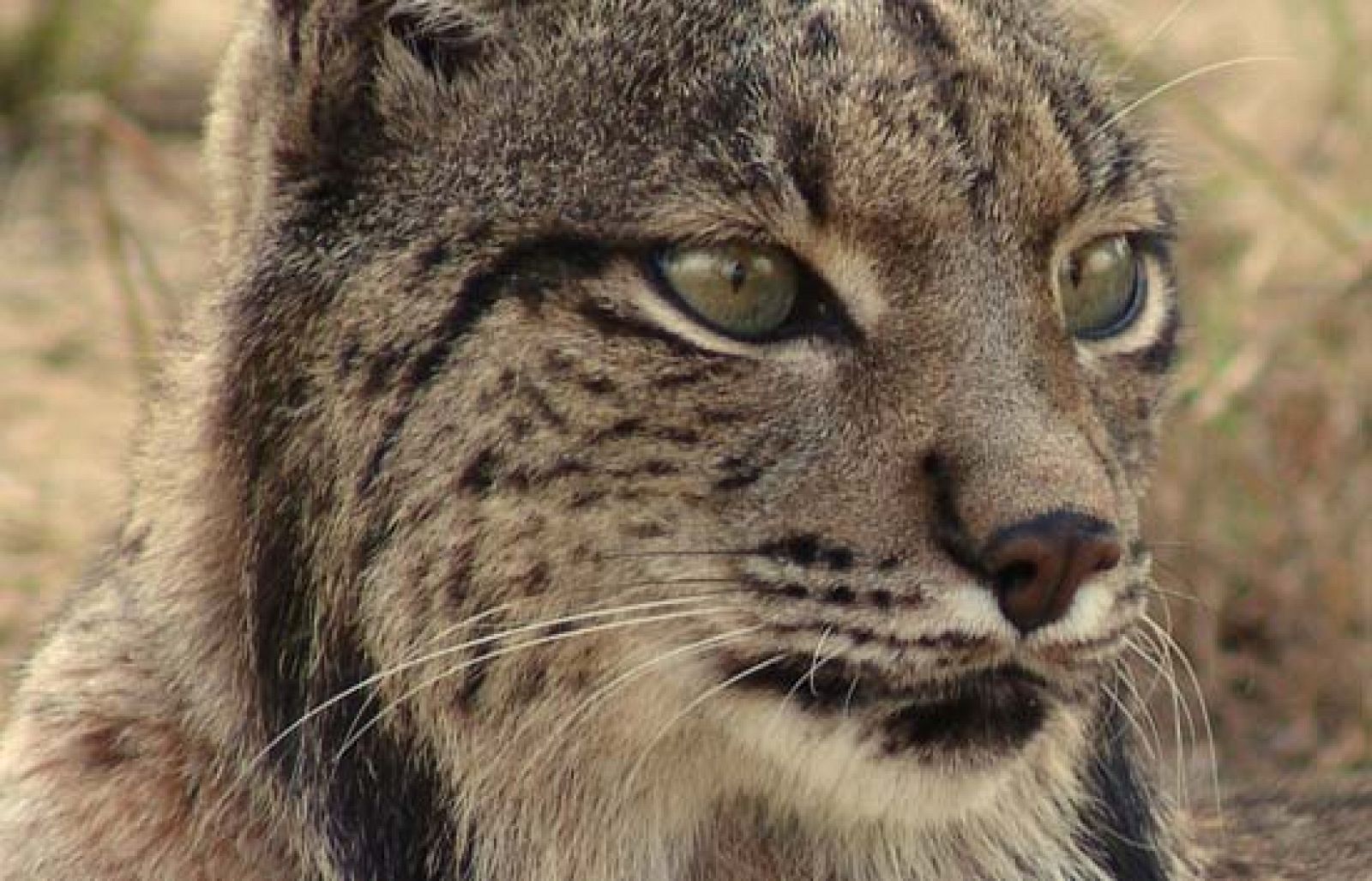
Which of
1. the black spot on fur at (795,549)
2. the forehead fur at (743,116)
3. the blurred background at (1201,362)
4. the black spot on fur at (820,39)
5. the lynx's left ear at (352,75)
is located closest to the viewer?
the black spot on fur at (795,549)

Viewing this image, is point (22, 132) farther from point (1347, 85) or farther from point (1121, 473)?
point (1121, 473)

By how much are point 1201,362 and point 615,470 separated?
4146 mm

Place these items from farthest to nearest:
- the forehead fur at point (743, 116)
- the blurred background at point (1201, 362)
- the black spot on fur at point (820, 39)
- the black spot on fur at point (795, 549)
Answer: the blurred background at point (1201, 362) < the black spot on fur at point (820, 39) < the forehead fur at point (743, 116) < the black spot on fur at point (795, 549)

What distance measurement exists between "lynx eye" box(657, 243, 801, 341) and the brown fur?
4cm

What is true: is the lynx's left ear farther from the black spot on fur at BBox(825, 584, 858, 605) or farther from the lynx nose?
the lynx nose

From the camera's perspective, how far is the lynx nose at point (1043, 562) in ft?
12.7

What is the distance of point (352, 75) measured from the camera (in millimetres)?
4480

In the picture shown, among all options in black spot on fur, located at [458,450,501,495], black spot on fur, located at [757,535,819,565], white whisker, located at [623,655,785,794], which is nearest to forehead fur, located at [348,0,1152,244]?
black spot on fur, located at [458,450,501,495]

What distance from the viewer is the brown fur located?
4.05m

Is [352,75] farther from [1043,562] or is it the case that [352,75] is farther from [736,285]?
[1043,562]

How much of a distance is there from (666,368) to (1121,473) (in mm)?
720

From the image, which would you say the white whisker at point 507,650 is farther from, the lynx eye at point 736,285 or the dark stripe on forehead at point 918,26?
the dark stripe on forehead at point 918,26

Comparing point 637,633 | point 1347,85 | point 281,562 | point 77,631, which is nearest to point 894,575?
point 637,633

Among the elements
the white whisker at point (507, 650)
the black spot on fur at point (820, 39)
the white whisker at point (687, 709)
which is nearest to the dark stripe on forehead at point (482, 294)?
the white whisker at point (507, 650)
